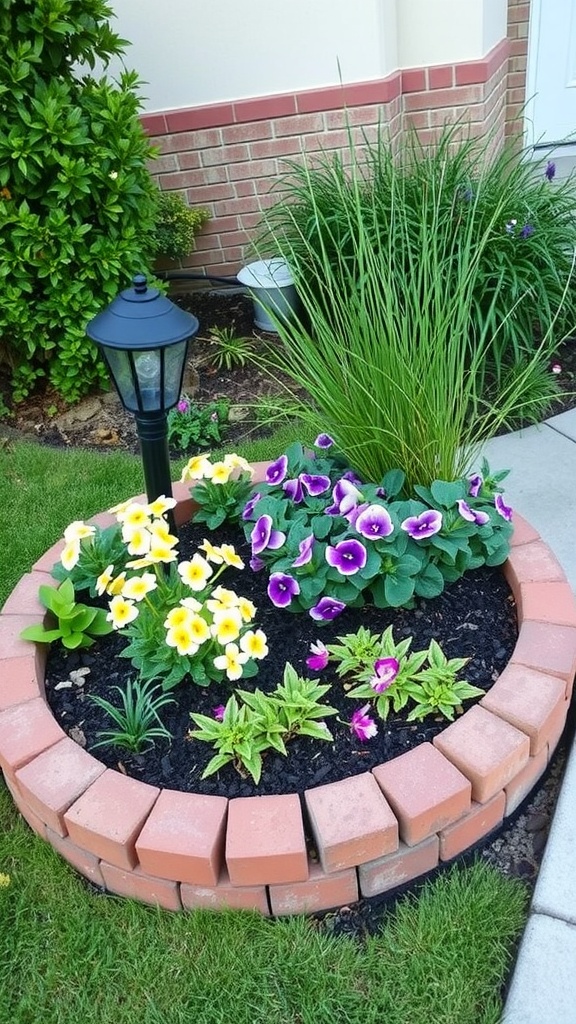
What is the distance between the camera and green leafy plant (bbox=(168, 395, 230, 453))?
A: 3.22 meters

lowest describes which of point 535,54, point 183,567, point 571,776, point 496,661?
point 571,776

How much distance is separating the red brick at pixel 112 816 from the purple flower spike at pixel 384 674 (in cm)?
49

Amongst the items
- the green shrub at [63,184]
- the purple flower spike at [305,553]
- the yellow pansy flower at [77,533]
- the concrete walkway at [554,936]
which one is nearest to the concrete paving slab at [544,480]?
the concrete walkway at [554,936]

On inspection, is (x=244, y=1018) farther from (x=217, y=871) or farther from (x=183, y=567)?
(x=183, y=567)

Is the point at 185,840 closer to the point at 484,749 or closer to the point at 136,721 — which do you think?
the point at 136,721


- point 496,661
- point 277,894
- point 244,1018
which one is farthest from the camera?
point 496,661

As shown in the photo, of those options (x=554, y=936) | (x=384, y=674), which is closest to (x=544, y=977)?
(x=554, y=936)

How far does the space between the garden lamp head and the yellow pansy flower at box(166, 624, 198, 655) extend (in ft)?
1.69

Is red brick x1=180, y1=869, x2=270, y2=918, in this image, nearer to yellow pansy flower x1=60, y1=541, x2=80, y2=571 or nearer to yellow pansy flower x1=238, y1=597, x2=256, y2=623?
yellow pansy flower x1=238, y1=597, x2=256, y2=623

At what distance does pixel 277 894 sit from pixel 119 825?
0.33 metres

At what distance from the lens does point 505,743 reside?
1.62 meters

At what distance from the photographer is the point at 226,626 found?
169cm

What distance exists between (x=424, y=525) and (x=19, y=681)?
0.99m

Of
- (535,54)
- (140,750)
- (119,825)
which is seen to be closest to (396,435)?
(140,750)
